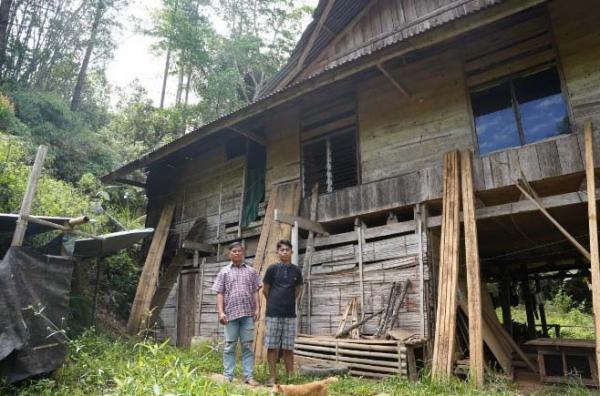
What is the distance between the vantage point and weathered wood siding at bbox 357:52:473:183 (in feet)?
22.0

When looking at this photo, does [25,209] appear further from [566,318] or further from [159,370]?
[566,318]

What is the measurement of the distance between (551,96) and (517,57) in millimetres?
848

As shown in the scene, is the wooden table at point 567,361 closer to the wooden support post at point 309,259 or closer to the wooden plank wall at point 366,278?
the wooden plank wall at point 366,278

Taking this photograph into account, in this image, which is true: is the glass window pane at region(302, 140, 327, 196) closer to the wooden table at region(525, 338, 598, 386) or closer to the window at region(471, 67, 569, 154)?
the window at region(471, 67, 569, 154)

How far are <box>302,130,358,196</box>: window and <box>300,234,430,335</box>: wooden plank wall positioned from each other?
1.16 metres

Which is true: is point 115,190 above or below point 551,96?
above

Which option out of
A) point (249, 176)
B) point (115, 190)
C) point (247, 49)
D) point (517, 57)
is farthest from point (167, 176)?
point (247, 49)

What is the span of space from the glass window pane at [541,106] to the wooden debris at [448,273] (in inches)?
45.2

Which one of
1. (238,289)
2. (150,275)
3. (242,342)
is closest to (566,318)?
(150,275)

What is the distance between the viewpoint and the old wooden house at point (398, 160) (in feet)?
19.1

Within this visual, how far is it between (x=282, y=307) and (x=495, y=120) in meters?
4.40

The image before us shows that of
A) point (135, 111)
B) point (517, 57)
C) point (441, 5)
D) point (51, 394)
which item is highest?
point (135, 111)

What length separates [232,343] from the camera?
194 inches

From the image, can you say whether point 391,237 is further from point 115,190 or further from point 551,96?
point 115,190
